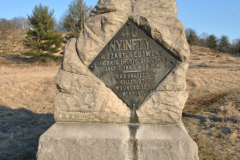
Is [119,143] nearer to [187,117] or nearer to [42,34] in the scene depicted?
[187,117]

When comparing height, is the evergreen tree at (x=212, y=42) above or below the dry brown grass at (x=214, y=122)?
above

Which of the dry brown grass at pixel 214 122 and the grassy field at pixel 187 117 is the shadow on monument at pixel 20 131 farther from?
the dry brown grass at pixel 214 122

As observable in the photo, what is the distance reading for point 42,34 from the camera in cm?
1953

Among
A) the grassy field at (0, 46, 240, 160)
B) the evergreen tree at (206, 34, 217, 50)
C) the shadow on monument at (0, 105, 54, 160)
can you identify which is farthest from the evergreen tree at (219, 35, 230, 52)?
the shadow on monument at (0, 105, 54, 160)

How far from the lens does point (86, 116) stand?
2395mm

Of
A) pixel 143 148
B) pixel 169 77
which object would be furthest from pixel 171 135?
pixel 169 77

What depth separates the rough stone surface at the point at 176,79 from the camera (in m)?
2.30

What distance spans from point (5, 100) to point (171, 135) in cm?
566

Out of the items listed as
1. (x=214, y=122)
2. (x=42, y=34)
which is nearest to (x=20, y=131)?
(x=214, y=122)

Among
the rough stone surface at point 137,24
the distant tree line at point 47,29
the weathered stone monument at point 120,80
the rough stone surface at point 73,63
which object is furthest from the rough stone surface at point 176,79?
the distant tree line at point 47,29

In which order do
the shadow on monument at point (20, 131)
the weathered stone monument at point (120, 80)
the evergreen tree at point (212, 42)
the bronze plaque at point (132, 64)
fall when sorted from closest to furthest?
the weathered stone monument at point (120, 80)
the bronze plaque at point (132, 64)
the shadow on monument at point (20, 131)
the evergreen tree at point (212, 42)

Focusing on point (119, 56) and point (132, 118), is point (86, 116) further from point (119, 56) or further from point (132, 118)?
point (119, 56)

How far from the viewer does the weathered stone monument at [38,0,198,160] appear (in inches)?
88.7

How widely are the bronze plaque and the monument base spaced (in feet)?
1.28
